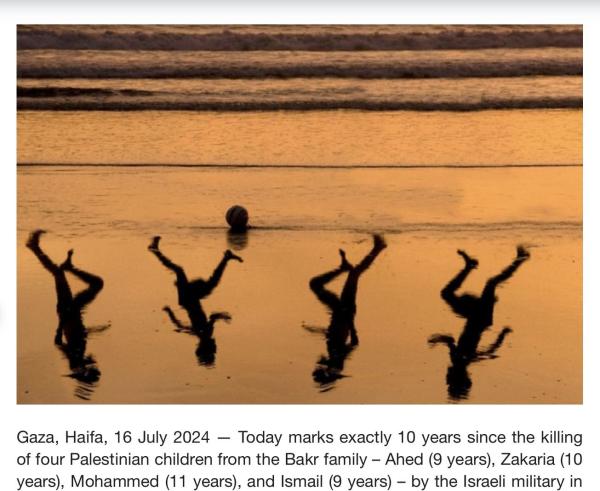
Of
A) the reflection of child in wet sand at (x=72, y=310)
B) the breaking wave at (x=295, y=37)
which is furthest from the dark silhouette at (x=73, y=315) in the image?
the breaking wave at (x=295, y=37)

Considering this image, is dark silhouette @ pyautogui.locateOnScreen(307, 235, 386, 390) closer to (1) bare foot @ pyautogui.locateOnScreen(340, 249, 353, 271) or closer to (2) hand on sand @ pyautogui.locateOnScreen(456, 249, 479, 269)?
(1) bare foot @ pyautogui.locateOnScreen(340, 249, 353, 271)

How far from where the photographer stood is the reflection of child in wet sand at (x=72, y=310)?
19.3 ft

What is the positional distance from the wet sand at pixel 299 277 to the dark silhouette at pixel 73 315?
1.5 inches

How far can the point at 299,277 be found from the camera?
6109 mm

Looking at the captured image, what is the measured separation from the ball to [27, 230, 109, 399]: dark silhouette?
2.41 ft

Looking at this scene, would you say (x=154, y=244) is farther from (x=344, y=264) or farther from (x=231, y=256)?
(x=344, y=264)

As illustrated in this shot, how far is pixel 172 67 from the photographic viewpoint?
260 inches

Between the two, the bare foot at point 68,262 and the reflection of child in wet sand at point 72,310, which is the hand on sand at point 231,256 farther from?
the bare foot at point 68,262

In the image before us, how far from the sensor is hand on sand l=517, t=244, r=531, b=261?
20.2 ft
